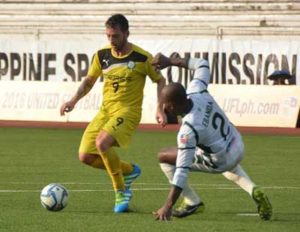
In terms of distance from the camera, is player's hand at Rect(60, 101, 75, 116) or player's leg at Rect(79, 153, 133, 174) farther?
player's hand at Rect(60, 101, 75, 116)

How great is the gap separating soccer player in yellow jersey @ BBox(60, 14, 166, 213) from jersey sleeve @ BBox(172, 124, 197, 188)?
1.65 meters

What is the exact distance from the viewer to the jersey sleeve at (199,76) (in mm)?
11695

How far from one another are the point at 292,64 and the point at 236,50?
1642 millimetres

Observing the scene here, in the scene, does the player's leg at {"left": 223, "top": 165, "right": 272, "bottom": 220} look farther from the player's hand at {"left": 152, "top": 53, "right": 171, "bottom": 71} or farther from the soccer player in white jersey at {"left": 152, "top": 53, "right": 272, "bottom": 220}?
the player's hand at {"left": 152, "top": 53, "right": 171, "bottom": 71}

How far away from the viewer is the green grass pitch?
11242 millimetres

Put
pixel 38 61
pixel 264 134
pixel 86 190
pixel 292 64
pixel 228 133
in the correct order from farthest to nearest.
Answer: pixel 38 61
pixel 292 64
pixel 264 134
pixel 86 190
pixel 228 133

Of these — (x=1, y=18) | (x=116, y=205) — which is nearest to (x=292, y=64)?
(x=1, y=18)

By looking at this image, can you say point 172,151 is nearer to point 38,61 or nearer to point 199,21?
point 38,61

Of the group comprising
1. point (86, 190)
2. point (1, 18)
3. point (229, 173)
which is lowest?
point (1, 18)

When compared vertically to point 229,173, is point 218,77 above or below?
below

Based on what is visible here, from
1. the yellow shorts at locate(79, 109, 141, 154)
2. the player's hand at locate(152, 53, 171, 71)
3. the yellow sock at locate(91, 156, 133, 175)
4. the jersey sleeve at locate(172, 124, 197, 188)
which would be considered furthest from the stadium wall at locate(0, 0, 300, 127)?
the jersey sleeve at locate(172, 124, 197, 188)

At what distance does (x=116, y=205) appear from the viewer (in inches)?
492

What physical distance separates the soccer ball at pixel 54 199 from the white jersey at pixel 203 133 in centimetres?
155

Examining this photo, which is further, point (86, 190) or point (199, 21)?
point (199, 21)
